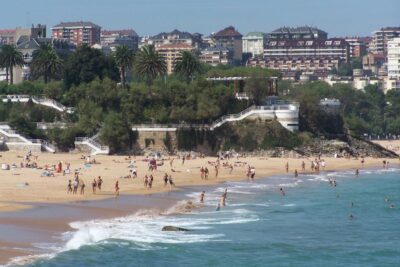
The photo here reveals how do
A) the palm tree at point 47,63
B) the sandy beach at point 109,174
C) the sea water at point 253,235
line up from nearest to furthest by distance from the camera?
the sea water at point 253,235 < the sandy beach at point 109,174 < the palm tree at point 47,63

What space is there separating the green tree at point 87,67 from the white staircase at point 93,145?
36.5 feet

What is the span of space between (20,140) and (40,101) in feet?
23.3

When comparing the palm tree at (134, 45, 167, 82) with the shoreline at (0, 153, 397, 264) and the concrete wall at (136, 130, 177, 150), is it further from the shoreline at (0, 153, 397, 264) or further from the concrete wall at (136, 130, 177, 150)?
the shoreline at (0, 153, 397, 264)

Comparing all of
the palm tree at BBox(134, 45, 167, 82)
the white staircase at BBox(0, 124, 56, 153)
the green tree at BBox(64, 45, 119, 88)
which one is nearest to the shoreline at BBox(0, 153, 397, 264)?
the white staircase at BBox(0, 124, 56, 153)

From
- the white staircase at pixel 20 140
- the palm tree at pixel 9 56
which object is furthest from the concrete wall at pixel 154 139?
the palm tree at pixel 9 56

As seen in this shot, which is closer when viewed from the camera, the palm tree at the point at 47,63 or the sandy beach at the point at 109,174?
the sandy beach at the point at 109,174

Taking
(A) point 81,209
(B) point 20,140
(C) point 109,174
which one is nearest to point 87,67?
(B) point 20,140

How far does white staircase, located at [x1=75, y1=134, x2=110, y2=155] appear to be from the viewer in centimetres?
8350

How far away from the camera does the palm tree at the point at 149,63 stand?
97.3 meters

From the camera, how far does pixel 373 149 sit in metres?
94.1

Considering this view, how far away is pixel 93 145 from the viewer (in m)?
84.1

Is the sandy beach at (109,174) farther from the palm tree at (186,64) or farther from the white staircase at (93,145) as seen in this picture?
the palm tree at (186,64)

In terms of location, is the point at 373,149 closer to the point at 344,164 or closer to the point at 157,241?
the point at 344,164

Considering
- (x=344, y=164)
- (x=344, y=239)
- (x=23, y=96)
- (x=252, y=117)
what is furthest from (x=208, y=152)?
(x=344, y=239)
